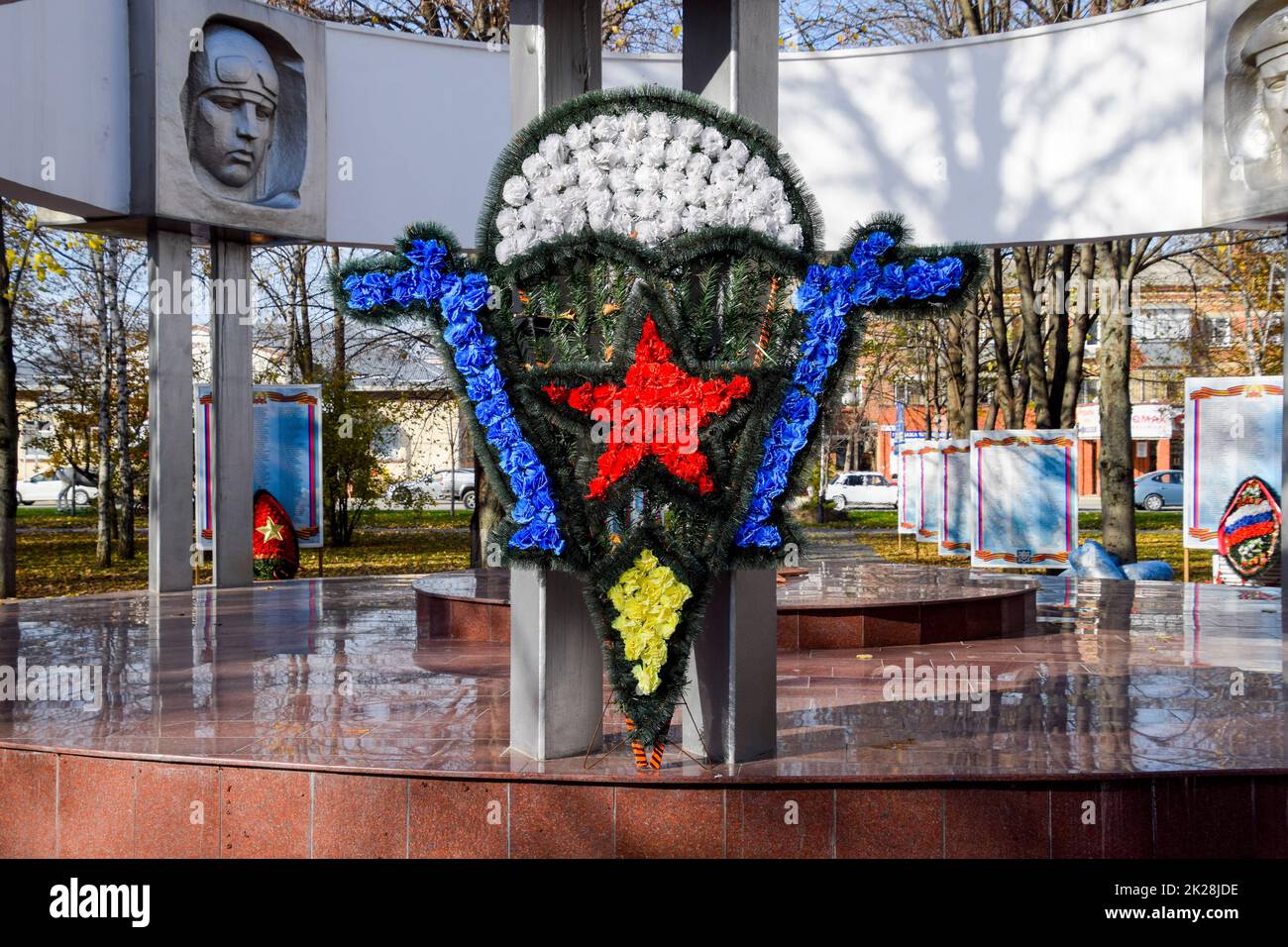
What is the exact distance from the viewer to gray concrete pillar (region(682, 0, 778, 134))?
15.3 ft

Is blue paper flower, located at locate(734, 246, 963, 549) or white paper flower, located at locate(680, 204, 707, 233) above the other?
white paper flower, located at locate(680, 204, 707, 233)

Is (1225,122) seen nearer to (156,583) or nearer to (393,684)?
(393,684)

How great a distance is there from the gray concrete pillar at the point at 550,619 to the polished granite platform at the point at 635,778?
190 mm

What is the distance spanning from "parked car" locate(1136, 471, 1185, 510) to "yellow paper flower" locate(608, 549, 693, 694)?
30.1 metres

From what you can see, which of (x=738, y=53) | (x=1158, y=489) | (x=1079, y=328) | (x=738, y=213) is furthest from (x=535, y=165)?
(x=1158, y=489)

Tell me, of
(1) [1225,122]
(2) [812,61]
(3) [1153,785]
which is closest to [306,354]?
(2) [812,61]

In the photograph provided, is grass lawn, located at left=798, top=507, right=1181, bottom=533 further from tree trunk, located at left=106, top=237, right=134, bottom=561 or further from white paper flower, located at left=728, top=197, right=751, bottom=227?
white paper flower, located at left=728, top=197, right=751, bottom=227

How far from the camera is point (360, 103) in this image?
11164 mm

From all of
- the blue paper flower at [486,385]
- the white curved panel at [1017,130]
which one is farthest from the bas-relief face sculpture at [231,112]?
the blue paper flower at [486,385]

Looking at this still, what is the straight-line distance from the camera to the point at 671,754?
4672 mm

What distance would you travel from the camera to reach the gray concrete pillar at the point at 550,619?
4.64m

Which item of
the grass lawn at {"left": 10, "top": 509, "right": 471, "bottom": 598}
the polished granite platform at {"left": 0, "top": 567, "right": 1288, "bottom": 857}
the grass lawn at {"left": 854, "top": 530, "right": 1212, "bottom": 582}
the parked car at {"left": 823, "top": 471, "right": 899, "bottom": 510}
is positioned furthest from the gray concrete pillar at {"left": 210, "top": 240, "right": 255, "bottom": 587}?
the parked car at {"left": 823, "top": 471, "right": 899, "bottom": 510}

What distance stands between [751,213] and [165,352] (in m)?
7.35

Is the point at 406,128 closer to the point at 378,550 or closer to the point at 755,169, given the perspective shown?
the point at 755,169
